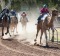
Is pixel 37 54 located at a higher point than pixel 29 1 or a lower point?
lower

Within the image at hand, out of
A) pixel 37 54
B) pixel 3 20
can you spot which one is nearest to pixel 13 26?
pixel 3 20

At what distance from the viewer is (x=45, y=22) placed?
671 inches

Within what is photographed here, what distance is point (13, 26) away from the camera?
991 inches

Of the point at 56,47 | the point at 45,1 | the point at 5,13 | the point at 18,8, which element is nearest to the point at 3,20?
the point at 5,13

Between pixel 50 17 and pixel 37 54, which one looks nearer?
pixel 37 54

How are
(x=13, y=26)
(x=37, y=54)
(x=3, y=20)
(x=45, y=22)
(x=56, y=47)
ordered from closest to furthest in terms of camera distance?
(x=37, y=54) < (x=56, y=47) < (x=45, y=22) < (x=3, y=20) < (x=13, y=26)

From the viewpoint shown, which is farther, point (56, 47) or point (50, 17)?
point (50, 17)

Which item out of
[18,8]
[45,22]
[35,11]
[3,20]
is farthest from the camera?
[35,11]

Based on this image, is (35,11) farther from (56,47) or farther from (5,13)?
(56,47)

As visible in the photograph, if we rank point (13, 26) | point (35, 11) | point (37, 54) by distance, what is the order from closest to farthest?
point (37, 54) < point (13, 26) < point (35, 11)

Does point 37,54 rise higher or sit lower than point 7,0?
lower

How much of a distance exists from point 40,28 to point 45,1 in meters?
27.0

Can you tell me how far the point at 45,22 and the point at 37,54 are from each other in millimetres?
4328

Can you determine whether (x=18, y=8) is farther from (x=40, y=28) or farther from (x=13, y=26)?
(x=40, y=28)
